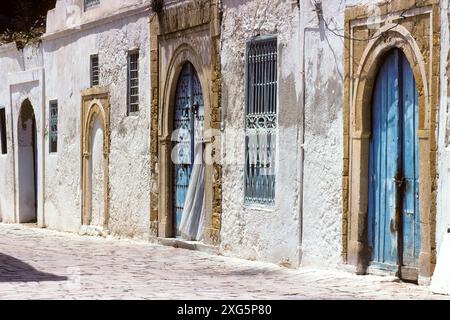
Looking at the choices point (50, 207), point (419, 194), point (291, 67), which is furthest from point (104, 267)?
point (50, 207)

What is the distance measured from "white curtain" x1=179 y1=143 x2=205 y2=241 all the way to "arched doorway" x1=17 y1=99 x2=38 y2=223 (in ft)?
27.2

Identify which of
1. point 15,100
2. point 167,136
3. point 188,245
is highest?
point 15,100

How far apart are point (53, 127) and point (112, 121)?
339cm

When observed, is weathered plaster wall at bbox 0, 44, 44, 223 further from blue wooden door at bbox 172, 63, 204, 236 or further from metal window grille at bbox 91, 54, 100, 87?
blue wooden door at bbox 172, 63, 204, 236

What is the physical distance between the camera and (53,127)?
21406mm

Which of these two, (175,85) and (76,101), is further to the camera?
(76,101)

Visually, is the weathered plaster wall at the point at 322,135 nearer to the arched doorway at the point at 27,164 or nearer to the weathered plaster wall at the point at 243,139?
the weathered plaster wall at the point at 243,139

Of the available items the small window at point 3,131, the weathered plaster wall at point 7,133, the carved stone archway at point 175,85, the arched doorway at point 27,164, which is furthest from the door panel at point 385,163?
the small window at point 3,131

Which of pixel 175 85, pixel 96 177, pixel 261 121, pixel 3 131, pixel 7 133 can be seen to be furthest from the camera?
pixel 3 131

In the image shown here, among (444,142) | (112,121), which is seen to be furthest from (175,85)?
(444,142)

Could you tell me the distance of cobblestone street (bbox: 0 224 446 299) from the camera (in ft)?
32.1

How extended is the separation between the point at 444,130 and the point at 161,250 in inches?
249

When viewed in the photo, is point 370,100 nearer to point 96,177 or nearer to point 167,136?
point 167,136

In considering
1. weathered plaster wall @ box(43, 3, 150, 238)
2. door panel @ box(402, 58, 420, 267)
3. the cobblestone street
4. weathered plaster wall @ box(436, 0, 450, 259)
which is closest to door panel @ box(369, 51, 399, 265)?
door panel @ box(402, 58, 420, 267)
